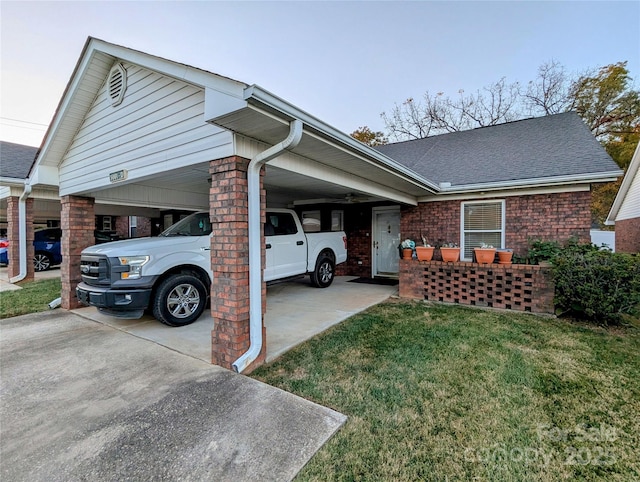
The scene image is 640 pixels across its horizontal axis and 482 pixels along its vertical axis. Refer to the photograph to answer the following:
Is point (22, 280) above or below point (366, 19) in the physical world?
below

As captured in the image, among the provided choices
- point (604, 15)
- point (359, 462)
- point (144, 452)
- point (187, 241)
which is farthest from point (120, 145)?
point (604, 15)

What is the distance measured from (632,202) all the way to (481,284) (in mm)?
10490

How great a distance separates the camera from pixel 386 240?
30.6 ft

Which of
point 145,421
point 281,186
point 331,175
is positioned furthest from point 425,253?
point 145,421

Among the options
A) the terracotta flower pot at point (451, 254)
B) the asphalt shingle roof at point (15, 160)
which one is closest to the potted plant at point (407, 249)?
the terracotta flower pot at point (451, 254)

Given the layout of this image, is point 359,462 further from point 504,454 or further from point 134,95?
point 134,95

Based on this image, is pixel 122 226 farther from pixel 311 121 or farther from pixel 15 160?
pixel 311 121

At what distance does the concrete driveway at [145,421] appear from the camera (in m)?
1.89

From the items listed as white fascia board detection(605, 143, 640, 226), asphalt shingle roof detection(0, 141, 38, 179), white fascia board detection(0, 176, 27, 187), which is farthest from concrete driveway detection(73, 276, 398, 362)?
white fascia board detection(605, 143, 640, 226)

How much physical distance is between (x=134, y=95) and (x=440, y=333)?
5528 millimetres

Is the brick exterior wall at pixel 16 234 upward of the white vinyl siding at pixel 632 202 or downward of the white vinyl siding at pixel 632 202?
downward

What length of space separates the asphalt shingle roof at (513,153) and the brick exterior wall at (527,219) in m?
0.60

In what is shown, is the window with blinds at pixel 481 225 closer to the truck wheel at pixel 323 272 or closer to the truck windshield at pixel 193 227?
the truck wheel at pixel 323 272

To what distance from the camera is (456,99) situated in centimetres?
1836
